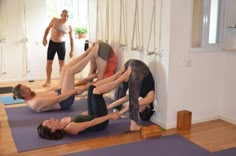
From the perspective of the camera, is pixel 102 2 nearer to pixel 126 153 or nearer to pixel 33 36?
pixel 33 36

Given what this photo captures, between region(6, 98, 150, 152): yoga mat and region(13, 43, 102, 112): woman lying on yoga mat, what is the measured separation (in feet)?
0.34

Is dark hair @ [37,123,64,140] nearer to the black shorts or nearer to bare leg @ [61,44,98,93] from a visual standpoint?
bare leg @ [61,44,98,93]

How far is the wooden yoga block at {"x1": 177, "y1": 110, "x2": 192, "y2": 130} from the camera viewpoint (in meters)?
3.80

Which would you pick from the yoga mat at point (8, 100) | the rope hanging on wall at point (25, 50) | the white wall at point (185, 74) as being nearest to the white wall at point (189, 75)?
the white wall at point (185, 74)

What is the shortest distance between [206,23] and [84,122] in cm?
207

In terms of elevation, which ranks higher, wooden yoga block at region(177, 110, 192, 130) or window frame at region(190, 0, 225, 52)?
window frame at region(190, 0, 225, 52)

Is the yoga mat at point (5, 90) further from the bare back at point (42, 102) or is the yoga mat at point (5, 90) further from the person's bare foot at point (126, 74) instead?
the person's bare foot at point (126, 74)

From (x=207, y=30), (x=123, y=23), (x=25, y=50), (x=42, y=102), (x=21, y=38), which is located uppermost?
(x=123, y=23)

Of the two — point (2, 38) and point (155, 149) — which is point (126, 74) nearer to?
point (155, 149)

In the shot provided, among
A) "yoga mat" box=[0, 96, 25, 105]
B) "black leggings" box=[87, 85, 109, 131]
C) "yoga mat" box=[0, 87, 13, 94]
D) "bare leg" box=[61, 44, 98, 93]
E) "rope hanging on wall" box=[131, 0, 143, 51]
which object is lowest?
"yoga mat" box=[0, 96, 25, 105]

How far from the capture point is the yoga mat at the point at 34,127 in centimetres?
338

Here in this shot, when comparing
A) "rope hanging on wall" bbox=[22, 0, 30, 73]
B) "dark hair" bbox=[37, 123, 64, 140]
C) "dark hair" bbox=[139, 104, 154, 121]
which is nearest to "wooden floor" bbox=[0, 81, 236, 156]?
"dark hair" bbox=[37, 123, 64, 140]

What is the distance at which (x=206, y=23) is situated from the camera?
404 cm

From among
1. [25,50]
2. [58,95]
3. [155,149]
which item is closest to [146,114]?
[155,149]
